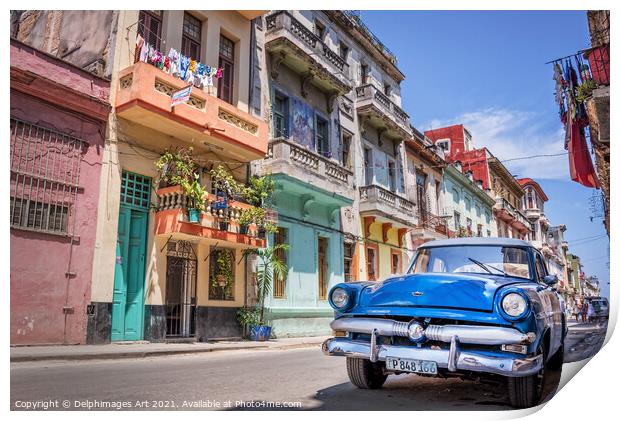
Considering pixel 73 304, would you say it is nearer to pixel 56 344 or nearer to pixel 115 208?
pixel 56 344

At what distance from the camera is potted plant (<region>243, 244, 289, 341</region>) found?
1066cm

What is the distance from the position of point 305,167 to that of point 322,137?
113 inches

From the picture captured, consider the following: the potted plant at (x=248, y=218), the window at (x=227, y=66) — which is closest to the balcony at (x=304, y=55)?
the window at (x=227, y=66)

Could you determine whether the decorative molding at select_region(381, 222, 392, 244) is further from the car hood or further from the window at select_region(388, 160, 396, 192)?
the car hood

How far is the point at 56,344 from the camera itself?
4914 mm

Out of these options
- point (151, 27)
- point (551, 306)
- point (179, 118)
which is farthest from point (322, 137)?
point (551, 306)

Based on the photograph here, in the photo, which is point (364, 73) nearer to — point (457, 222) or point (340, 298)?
point (457, 222)

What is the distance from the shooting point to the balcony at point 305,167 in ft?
38.4

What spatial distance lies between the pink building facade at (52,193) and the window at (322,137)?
8.01 meters

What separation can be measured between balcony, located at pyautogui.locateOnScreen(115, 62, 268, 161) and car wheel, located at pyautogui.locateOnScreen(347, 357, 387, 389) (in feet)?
19.4

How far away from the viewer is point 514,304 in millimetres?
3287

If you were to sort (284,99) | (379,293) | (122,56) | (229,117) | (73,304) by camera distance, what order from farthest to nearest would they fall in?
A: 1. (284,99)
2. (229,117)
3. (122,56)
4. (73,304)
5. (379,293)
